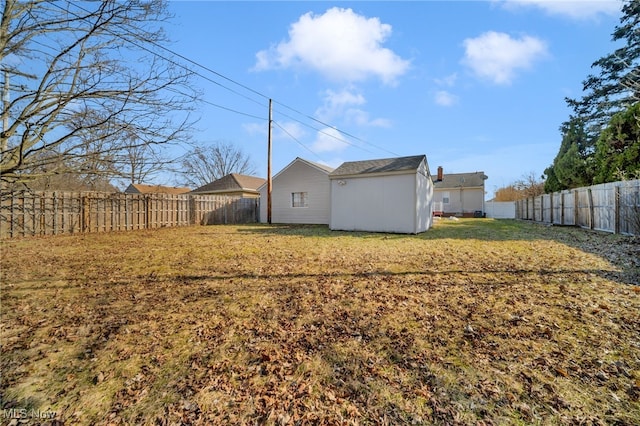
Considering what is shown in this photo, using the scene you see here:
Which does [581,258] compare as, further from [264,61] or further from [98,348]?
[264,61]

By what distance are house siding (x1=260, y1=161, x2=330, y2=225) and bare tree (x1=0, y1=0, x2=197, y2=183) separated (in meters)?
13.5

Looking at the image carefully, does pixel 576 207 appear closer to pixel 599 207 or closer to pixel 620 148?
pixel 599 207

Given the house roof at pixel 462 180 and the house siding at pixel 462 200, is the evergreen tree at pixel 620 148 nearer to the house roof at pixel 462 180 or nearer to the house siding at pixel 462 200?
the house roof at pixel 462 180

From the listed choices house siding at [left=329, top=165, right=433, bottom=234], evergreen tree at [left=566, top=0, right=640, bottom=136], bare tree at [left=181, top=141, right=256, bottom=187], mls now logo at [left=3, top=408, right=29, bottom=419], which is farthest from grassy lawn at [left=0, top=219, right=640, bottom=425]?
bare tree at [left=181, top=141, right=256, bottom=187]

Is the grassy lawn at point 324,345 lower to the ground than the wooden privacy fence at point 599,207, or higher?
lower

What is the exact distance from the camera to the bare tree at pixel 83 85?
11.0 feet

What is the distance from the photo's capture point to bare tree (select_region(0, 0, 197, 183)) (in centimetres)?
336

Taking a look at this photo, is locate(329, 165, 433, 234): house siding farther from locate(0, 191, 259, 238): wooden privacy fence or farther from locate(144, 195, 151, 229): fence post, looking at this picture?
locate(144, 195, 151, 229): fence post

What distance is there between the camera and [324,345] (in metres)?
2.83

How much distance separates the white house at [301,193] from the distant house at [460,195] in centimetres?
1651

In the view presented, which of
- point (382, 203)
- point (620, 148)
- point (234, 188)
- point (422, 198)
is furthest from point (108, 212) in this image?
point (620, 148)

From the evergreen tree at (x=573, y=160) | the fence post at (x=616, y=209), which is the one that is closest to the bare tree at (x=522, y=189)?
the evergreen tree at (x=573, y=160)

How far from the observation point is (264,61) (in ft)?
37.1

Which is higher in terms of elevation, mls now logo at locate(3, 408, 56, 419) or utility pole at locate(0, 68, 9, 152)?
utility pole at locate(0, 68, 9, 152)
